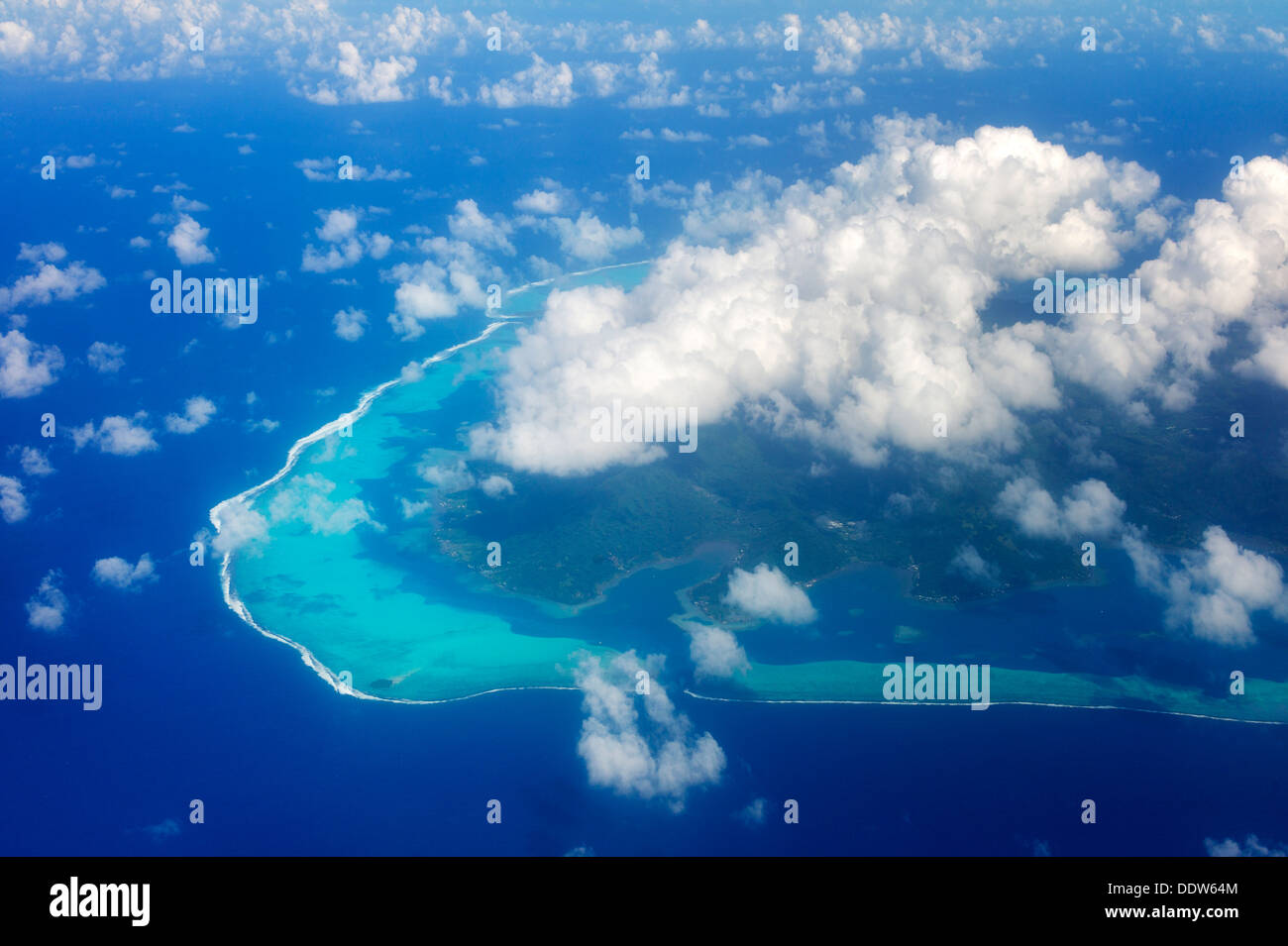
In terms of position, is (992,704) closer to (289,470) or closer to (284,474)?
(284,474)

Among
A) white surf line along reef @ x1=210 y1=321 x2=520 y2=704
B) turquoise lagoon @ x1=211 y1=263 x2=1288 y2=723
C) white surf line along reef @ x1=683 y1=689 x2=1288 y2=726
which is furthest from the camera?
white surf line along reef @ x1=210 y1=321 x2=520 y2=704

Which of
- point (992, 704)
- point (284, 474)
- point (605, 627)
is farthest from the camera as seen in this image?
point (284, 474)

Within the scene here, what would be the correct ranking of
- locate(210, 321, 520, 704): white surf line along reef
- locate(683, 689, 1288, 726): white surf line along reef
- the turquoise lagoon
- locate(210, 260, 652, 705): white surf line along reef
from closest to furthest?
locate(683, 689, 1288, 726): white surf line along reef → the turquoise lagoon → locate(210, 260, 652, 705): white surf line along reef → locate(210, 321, 520, 704): white surf line along reef

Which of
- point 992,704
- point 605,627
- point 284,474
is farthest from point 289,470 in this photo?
point 992,704

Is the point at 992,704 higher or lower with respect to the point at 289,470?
lower

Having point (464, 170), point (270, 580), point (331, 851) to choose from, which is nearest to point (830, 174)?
point (464, 170)

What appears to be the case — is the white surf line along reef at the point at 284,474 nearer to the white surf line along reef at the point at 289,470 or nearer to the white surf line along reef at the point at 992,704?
the white surf line along reef at the point at 289,470

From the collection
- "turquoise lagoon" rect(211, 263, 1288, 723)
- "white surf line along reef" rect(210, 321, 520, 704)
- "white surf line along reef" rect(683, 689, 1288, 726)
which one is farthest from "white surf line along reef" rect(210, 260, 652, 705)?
"white surf line along reef" rect(683, 689, 1288, 726)

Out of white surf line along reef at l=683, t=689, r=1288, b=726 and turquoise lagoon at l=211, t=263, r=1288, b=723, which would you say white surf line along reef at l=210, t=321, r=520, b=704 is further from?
white surf line along reef at l=683, t=689, r=1288, b=726
